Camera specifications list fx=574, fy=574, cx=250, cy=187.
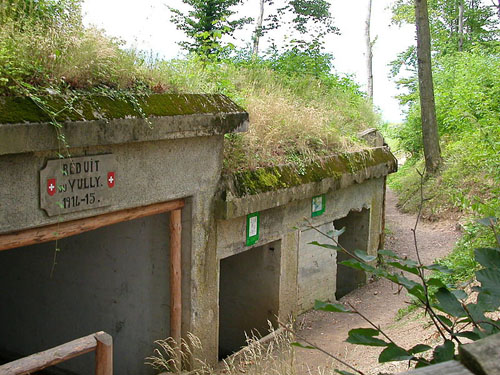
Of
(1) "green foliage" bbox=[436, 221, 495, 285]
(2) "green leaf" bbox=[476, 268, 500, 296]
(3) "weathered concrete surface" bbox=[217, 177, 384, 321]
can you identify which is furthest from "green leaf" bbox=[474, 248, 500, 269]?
(1) "green foliage" bbox=[436, 221, 495, 285]

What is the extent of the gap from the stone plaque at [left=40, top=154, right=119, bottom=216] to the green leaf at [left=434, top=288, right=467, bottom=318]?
3631mm

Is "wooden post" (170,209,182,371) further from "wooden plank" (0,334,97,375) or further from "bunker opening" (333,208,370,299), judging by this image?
"bunker opening" (333,208,370,299)

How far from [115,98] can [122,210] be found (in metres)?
1.10

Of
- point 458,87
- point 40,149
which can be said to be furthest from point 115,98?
point 458,87

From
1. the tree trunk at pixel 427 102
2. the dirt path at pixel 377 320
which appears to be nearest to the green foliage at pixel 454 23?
the tree trunk at pixel 427 102

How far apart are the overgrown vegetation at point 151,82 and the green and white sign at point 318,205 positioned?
663 mm

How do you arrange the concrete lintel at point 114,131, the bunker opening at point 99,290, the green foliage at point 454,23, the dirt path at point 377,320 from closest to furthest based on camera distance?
1. the concrete lintel at point 114,131
2. the bunker opening at point 99,290
3. the dirt path at point 377,320
4. the green foliage at point 454,23

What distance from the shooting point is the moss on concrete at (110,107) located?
14.9ft

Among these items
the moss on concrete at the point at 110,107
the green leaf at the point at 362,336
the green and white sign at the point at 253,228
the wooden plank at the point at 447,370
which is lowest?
the green and white sign at the point at 253,228

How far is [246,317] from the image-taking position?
28.5 feet

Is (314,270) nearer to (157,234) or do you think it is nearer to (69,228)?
(157,234)

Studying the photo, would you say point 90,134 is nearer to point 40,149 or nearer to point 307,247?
point 40,149

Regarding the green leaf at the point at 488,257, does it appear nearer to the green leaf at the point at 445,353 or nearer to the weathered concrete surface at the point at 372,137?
the green leaf at the point at 445,353

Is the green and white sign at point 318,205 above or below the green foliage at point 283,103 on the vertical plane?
below
